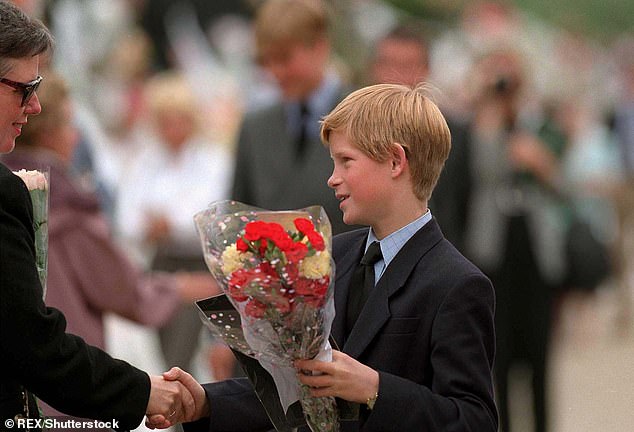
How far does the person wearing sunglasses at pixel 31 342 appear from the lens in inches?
154

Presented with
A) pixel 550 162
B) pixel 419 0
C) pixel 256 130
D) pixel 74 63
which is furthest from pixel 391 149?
pixel 419 0

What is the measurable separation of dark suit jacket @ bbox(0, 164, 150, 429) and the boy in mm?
561

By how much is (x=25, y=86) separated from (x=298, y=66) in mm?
3096

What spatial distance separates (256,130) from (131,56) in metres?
7.89

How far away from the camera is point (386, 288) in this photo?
4152mm

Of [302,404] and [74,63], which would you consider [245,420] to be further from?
[74,63]

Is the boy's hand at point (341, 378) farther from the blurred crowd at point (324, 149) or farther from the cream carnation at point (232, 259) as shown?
the blurred crowd at point (324, 149)

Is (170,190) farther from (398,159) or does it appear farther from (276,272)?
(276,272)

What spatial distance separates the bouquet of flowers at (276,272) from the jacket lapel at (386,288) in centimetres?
21

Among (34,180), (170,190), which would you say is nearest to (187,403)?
(34,180)

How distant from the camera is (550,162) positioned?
10.0m

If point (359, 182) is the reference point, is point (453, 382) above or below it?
below

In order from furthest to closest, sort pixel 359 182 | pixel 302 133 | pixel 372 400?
pixel 302 133
pixel 359 182
pixel 372 400

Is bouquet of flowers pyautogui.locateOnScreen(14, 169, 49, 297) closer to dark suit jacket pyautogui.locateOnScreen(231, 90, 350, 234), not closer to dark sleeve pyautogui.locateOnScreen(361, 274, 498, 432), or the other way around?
dark sleeve pyautogui.locateOnScreen(361, 274, 498, 432)
